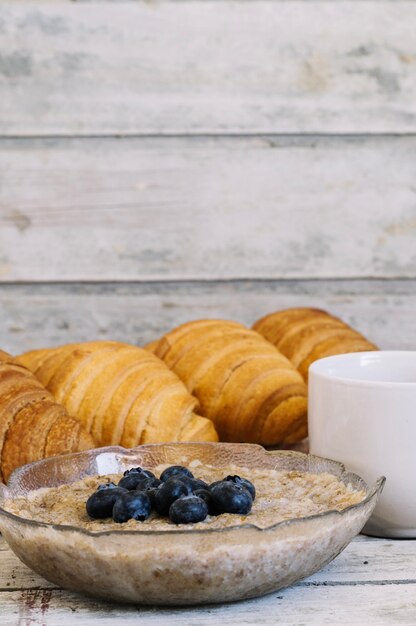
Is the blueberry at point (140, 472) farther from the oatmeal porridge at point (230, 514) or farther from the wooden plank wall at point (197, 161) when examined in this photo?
the wooden plank wall at point (197, 161)

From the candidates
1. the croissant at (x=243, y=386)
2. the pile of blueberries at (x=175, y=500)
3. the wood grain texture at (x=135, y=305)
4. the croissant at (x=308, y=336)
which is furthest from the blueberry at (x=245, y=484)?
the wood grain texture at (x=135, y=305)

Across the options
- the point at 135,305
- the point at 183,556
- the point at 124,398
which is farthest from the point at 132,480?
the point at 135,305

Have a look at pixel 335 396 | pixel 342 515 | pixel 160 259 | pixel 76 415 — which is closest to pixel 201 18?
pixel 160 259

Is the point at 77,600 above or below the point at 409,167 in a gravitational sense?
below

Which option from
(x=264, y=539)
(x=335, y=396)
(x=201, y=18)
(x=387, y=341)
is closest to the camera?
(x=264, y=539)

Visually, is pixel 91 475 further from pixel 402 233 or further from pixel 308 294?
pixel 402 233

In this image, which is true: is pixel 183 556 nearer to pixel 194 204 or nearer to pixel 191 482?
pixel 191 482

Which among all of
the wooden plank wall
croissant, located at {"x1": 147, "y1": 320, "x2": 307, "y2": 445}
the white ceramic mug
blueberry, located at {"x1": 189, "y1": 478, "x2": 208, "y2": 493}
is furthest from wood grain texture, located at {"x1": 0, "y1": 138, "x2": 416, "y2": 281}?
blueberry, located at {"x1": 189, "y1": 478, "x2": 208, "y2": 493}
